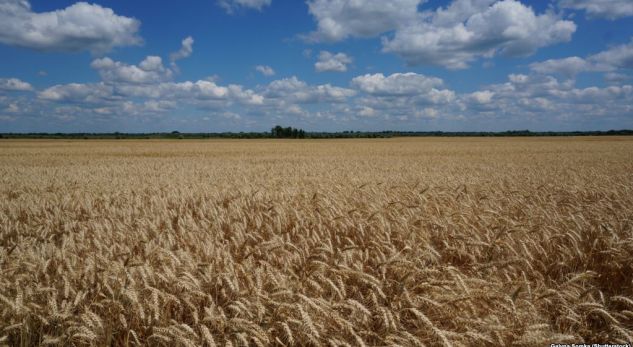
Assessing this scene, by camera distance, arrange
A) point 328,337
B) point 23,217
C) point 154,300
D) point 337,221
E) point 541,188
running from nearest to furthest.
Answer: point 328,337 < point 154,300 < point 337,221 < point 23,217 < point 541,188

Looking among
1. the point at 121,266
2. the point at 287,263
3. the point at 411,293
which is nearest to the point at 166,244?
the point at 121,266

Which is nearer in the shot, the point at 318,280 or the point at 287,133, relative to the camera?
the point at 318,280

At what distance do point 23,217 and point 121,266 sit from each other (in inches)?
187

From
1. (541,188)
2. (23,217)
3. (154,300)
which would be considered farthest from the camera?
(541,188)

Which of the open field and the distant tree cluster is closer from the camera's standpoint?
the open field

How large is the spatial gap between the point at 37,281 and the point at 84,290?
0.53m

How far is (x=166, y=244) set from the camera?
14.5 feet

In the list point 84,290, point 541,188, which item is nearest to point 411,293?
point 84,290

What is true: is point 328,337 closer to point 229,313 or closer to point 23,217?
point 229,313

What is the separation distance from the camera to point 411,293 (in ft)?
9.86

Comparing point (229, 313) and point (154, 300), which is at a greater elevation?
point (154, 300)

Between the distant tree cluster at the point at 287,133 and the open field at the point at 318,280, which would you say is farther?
the distant tree cluster at the point at 287,133

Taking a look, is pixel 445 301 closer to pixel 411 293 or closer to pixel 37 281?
pixel 411 293

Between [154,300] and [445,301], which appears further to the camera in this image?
[445,301]
